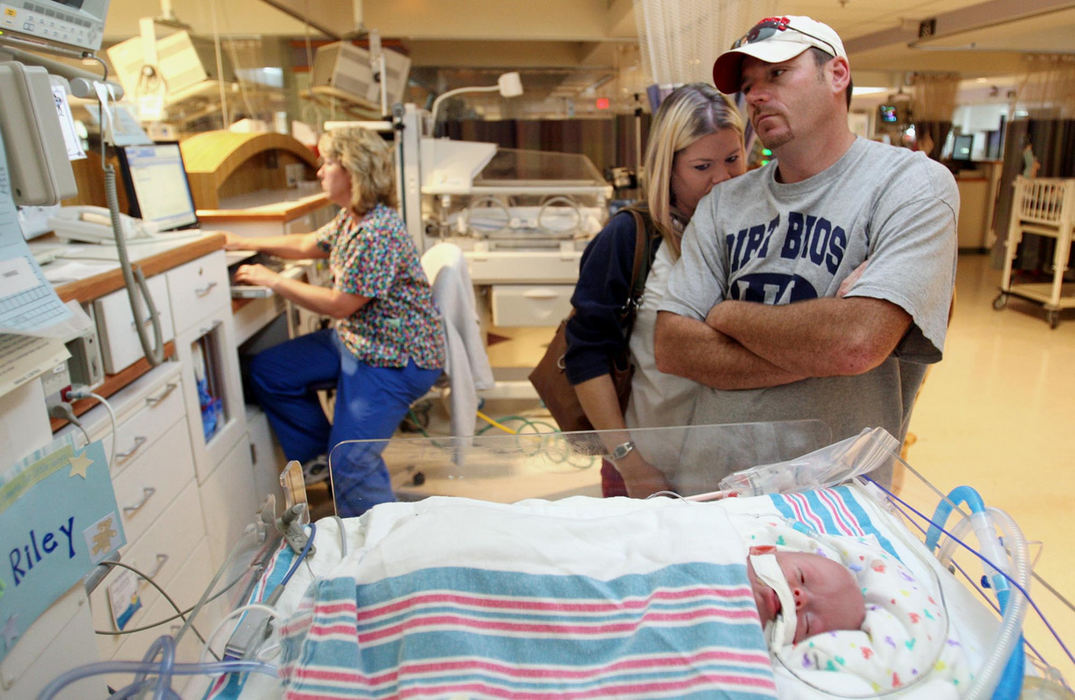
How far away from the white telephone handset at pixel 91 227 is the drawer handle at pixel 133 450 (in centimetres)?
61

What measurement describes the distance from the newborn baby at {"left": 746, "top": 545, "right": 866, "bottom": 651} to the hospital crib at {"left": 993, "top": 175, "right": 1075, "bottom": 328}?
16.8 ft

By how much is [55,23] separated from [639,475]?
3.64 ft

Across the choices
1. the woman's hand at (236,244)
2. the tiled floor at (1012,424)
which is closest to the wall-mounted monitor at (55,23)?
the woman's hand at (236,244)

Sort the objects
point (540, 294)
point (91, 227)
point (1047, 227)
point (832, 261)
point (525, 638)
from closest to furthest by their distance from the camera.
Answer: point (525, 638) → point (832, 261) → point (91, 227) → point (540, 294) → point (1047, 227)

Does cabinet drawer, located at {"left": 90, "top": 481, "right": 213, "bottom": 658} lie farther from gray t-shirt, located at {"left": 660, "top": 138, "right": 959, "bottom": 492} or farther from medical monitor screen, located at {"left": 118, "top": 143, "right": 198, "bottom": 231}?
gray t-shirt, located at {"left": 660, "top": 138, "right": 959, "bottom": 492}

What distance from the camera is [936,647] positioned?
800 mm

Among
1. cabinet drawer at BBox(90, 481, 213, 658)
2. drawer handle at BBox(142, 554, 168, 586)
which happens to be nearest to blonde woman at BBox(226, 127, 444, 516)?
cabinet drawer at BBox(90, 481, 213, 658)

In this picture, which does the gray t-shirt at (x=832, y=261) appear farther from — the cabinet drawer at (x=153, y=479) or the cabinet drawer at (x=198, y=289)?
the cabinet drawer at (x=198, y=289)

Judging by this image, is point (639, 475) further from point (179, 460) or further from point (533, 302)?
point (533, 302)

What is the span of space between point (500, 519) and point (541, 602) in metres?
0.14

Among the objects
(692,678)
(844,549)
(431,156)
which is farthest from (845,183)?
(431,156)

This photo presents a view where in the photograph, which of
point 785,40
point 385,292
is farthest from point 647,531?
point 385,292

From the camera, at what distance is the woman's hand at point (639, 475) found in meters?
1.17

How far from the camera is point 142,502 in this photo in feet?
5.25
